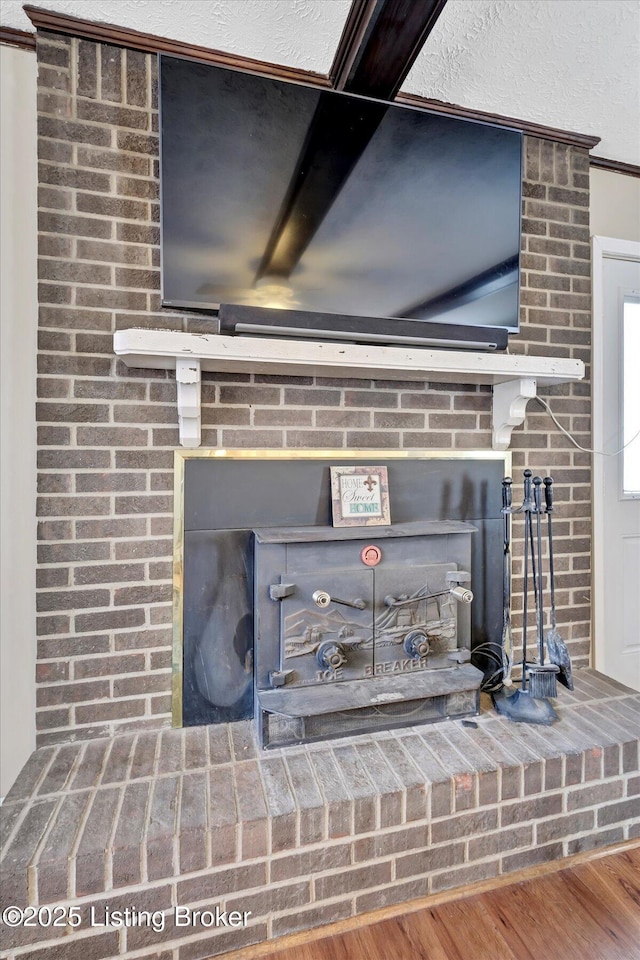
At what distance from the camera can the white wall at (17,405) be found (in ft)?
4.38

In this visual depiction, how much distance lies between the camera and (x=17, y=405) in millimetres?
1351

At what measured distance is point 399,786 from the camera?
1.17 meters

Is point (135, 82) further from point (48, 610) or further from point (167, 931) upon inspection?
point (167, 931)

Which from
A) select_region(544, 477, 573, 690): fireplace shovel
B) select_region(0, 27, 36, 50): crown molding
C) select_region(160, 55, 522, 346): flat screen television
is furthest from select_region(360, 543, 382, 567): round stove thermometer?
select_region(0, 27, 36, 50): crown molding

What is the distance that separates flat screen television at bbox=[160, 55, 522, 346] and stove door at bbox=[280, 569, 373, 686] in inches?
31.6

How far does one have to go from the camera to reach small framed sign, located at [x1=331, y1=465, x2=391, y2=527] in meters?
1.52

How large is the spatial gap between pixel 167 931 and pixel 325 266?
6.00 feet

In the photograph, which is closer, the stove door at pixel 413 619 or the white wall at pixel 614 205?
the stove door at pixel 413 619

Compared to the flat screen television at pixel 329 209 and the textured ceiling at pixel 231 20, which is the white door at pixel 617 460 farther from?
the textured ceiling at pixel 231 20

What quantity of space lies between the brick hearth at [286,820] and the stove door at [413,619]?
8.4 inches

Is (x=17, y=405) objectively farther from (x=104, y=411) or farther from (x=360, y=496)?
(x=360, y=496)

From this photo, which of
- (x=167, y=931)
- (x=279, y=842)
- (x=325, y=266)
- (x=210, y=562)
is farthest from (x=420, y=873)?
(x=325, y=266)

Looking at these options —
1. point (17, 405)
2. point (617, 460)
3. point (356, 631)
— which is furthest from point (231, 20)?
point (617, 460)

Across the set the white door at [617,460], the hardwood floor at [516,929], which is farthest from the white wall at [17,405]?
the white door at [617,460]
